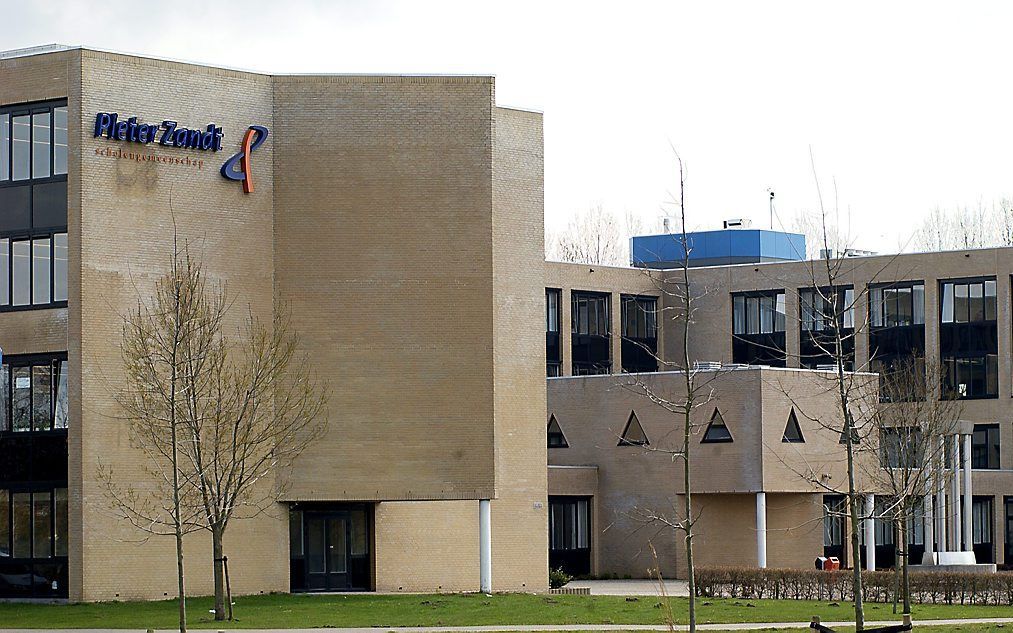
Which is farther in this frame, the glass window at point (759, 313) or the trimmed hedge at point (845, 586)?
the glass window at point (759, 313)

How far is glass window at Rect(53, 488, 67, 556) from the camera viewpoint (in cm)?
4097

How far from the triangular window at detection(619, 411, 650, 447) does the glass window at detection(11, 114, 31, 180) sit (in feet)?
82.1

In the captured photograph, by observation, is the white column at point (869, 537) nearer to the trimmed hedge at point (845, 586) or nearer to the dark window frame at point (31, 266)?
the trimmed hedge at point (845, 586)

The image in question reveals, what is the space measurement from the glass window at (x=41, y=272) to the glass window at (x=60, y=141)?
1.91m

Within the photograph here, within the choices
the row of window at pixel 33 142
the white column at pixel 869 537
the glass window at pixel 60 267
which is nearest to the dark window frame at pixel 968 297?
the white column at pixel 869 537

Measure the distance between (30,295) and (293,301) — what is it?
6.95 metres

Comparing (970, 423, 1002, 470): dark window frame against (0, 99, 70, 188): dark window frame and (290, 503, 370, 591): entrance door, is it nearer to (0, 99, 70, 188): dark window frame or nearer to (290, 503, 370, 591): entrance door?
(290, 503, 370, 591): entrance door

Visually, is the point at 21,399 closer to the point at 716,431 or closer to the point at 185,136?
the point at 185,136

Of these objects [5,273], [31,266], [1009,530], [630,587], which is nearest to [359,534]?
[630,587]

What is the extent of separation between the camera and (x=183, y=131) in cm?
4256

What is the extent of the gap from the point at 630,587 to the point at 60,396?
1955 centimetres

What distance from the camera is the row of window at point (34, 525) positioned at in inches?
1618

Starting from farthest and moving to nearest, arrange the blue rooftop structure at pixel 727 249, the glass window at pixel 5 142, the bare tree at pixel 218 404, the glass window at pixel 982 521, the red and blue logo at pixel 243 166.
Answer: the blue rooftop structure at pixel 727 249 < the glass window at pixel 982 521 < the red and blue logo at pixel 243 166 < the glass window at pixel 5 142 < the bare tree at pixel 218 404

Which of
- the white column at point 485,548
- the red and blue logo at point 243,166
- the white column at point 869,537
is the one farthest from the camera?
the white column at point 869,537
